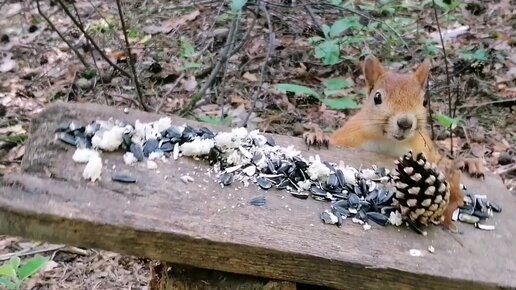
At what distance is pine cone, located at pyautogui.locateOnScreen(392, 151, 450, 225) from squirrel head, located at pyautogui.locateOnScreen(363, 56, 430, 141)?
81 centimetres

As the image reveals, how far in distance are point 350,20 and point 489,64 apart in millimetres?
1525

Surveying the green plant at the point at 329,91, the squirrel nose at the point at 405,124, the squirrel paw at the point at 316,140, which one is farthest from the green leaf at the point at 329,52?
the squirrel paw at the point at 316,140

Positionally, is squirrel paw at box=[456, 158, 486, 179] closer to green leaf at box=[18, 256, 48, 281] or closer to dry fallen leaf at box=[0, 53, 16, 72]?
green leaf at box=[18, 256, 48, 281]

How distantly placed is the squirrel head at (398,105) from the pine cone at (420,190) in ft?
2.66

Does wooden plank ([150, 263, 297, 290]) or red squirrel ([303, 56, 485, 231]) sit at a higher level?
wooden plank ([150, 263, 297, 290])

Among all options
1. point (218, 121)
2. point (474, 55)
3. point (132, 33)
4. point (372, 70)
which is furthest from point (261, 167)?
point (132, 33)

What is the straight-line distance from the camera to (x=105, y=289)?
2807 mm

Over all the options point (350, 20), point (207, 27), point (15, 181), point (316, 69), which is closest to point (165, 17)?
point (207, 27)

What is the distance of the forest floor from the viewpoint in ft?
12.2

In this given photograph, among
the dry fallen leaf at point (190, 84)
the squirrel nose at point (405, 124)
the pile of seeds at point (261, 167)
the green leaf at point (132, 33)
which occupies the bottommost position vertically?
the dry fallen leaf at point (190, 84)

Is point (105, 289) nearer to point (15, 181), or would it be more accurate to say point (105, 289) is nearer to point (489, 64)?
point (15, 181)

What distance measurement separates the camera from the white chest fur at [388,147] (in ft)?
8.55

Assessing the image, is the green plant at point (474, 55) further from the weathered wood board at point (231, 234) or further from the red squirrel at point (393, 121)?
the weathered wood board at point (231, 234)

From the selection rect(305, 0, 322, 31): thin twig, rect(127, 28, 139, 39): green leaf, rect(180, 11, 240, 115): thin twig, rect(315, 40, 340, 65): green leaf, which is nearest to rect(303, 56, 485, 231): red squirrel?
rect(315, 40, 340, 65): green leaf
